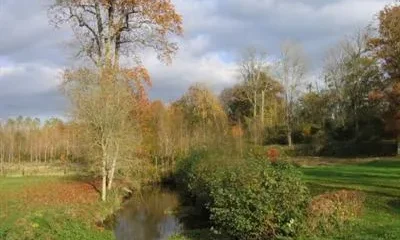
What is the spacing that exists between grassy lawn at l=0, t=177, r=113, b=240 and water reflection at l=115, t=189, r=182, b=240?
4.68ft

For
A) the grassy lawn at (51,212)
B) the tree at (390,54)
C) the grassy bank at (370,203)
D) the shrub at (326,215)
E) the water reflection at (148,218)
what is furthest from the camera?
the tree at (390,54)

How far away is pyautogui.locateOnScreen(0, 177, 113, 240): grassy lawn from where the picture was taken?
18.9 meters

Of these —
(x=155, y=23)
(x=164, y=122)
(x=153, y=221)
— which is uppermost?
(x=155, y=23)

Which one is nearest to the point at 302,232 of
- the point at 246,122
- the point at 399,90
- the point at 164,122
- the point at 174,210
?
the point at 174,210

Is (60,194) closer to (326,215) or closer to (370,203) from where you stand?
(370,203)

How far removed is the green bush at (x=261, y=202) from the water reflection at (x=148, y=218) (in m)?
7.59

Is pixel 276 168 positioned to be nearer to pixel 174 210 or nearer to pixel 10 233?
pixel 10 233

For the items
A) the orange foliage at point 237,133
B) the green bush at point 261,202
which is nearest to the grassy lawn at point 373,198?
the green bush at point 261,202

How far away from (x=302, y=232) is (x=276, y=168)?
2.54 m

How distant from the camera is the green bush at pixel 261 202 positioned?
1695 centimetres

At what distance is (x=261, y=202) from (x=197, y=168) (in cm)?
1405

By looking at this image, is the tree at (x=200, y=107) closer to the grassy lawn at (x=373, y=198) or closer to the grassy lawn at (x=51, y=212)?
the grassy lawn at (x=373, y=198)

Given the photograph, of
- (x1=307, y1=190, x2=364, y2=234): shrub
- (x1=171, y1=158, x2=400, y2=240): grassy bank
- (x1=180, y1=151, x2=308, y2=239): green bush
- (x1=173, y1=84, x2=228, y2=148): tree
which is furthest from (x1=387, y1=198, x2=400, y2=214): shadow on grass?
(x1=173, y1=84, x2=228, y2=148): tree

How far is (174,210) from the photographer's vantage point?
33344 mm
